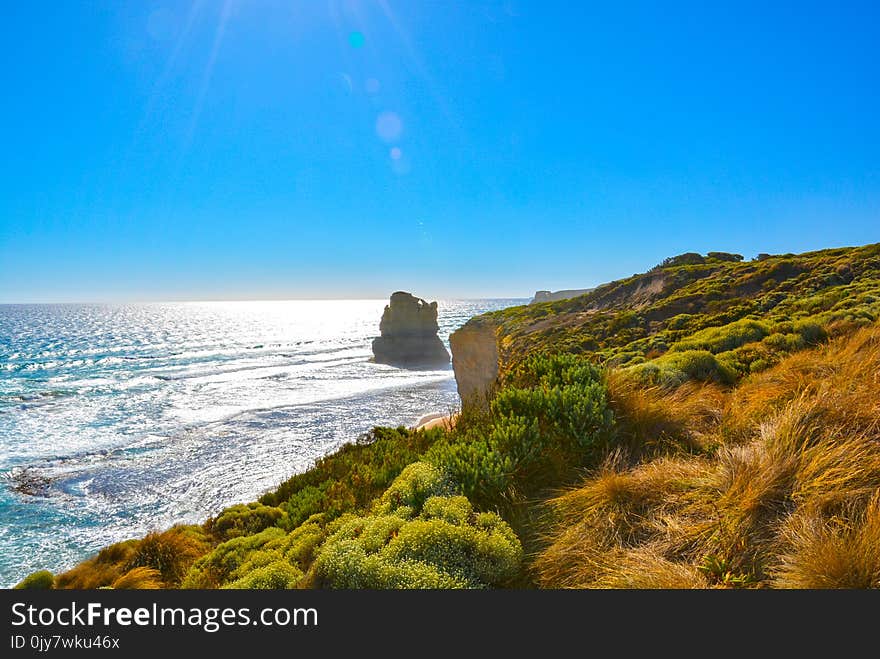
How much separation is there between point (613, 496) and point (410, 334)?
78.2 metres

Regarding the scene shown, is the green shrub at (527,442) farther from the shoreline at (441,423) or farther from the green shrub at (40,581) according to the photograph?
the green shrub at (40,581)

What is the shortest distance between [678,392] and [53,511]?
28302 millimetres

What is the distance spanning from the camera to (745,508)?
3521mm

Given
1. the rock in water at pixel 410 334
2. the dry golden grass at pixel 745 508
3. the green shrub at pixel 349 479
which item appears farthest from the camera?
the rock in water at pixel 410 334

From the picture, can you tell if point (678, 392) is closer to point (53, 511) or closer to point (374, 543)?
point (374, 543)

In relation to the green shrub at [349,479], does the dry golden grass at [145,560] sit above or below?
below

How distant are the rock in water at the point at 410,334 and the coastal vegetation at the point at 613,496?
69.6m

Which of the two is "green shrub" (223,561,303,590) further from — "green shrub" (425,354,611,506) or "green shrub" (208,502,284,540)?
"green shrub" (208,502,284,540)

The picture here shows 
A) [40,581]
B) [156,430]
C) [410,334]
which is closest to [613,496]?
[40,581]

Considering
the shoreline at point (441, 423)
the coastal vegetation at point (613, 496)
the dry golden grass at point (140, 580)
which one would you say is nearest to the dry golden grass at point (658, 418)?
the coastal vegetation at point (613, 496)

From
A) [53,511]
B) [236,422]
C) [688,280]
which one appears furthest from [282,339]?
[688,280]

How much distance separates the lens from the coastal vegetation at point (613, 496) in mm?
3260

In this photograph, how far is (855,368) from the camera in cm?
587

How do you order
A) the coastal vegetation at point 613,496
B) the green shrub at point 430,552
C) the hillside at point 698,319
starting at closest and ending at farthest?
the coastal vegetation at point 613,496 → the green shrub at point 430,552 → the hillside at point 698,319
